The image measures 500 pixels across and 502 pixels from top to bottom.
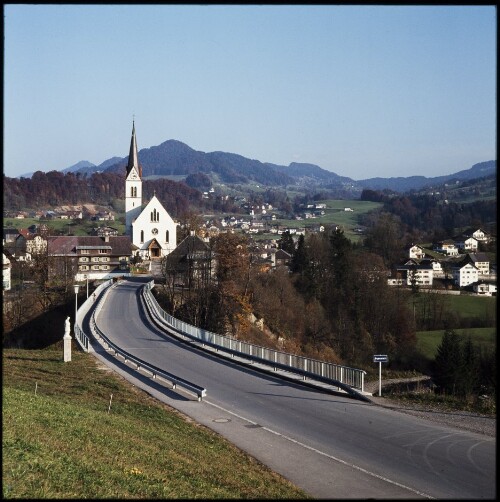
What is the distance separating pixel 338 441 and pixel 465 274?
45735 mm

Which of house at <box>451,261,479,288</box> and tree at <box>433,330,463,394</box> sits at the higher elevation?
house at <box>451,261,479,288</box>

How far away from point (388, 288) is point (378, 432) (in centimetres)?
4678

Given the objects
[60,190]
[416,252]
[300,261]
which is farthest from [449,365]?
[60,190]

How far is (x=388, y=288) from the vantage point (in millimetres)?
59719

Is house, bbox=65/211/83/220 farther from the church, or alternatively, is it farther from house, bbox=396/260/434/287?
house, bbox=396/260/434/287

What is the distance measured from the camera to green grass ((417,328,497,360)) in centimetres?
4672

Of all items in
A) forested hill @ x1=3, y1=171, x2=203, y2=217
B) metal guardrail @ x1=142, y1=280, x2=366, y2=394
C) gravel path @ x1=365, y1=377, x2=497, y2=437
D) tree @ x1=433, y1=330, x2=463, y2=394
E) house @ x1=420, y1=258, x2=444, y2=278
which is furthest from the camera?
forested hill @ x1=3, y1=171, x2=203, y2=217

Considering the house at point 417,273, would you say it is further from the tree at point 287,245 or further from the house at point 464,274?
the tree at point 287,245

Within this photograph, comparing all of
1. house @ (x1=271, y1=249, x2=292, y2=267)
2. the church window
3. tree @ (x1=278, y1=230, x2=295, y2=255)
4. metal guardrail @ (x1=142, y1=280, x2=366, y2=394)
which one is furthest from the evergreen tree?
metal guardrail @ (x1=142, y1=280, x2=366, y2=394)

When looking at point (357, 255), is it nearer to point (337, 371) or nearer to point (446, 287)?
point (446, 287)

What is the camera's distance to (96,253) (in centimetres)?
7275

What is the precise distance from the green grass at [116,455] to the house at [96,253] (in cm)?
5202

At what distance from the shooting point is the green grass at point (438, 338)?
46.7 meters

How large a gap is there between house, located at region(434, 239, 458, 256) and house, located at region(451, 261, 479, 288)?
1355mm
